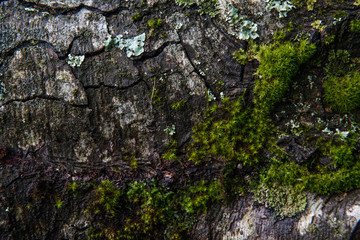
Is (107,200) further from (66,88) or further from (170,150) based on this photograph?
(66,88)

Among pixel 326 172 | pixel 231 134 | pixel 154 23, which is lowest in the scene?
pixel 326 172

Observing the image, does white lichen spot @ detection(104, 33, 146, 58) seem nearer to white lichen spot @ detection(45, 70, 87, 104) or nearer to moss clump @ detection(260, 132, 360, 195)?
white lichen spot @ detection(45, 70, 87, 104)

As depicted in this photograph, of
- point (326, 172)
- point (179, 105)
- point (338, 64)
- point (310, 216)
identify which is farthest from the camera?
point (179, 105)

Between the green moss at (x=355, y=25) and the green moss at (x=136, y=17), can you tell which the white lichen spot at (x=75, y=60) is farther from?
the green moss at (x=355, y=25)

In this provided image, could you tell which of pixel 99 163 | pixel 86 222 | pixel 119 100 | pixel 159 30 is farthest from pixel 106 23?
pixel 86 222

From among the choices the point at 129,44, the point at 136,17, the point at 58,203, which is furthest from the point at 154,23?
the point at 58,203

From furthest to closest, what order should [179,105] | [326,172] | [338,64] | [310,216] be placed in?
1. [179,105]
2. [338,64]
3. [326,172]
4. [310,216]

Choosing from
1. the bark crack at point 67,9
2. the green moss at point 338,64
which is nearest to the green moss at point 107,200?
the bark crack at point 67,9
